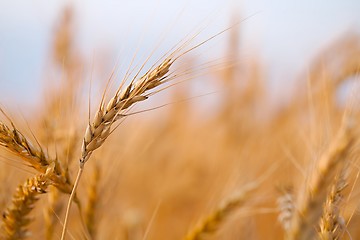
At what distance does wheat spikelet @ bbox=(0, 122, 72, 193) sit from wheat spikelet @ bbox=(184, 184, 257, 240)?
56 centimetres

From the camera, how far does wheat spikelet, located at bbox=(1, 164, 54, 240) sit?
0.82 metres

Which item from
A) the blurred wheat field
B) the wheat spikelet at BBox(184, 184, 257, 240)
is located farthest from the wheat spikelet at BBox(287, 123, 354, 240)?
the wheat spikelet at BBox(184, 184, 257, 240)

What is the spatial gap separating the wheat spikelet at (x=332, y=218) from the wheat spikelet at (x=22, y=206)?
571 mm

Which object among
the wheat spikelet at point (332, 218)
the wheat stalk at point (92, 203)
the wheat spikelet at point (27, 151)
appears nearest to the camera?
the wheat spikelet at point (27, 151)

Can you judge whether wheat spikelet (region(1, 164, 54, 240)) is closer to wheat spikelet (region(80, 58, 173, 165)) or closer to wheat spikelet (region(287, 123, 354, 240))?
wheat spikelet (region(80, 58, 173, 165))

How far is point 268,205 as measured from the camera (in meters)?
2.62

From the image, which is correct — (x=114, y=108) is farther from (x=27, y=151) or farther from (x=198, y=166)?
(x=198, y=166)

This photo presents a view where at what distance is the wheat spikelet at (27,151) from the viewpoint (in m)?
0.79

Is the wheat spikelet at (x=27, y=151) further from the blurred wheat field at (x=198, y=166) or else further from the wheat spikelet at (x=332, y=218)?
the wheat spikelet at (x=332, y=218)

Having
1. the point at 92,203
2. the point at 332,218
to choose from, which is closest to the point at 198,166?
the point at 92,203

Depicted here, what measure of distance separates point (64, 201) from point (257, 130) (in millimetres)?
1891

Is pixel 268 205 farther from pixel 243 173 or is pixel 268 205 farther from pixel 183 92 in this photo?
pixel 183 92

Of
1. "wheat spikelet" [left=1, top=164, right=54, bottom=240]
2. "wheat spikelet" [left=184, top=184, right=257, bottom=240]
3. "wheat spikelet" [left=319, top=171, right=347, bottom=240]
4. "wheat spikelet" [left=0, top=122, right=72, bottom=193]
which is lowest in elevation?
"wheat spikelet" [left=184, top=184, right=257, bottom=240]

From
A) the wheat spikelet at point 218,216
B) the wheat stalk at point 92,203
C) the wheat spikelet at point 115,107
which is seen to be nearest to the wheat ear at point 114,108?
the wheat spikelet at point 115,107
